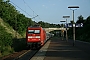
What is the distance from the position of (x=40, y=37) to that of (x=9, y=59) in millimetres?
12262

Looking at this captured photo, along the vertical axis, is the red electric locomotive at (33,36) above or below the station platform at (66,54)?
above

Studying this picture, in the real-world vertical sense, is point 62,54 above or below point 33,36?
below

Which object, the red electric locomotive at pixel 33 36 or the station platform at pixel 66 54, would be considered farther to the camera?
the red electric locomotive at pixel 33 36

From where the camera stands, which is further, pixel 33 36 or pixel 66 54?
pixel 33 36

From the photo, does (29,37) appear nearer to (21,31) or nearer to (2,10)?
(2,10)

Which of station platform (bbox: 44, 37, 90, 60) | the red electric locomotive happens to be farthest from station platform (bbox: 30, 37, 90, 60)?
the red electric locomotive

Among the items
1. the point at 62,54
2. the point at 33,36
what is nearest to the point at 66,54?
the point at 62,54

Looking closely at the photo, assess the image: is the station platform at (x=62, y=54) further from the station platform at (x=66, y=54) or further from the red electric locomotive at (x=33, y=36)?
the red electric locomotive at (x=33, y=36)

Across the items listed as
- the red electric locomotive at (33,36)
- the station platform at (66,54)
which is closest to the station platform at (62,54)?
the station platform at (66,54)

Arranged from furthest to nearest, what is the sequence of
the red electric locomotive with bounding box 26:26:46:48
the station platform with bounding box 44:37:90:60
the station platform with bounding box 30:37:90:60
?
the red electric locomotive with bounding box 26:26:46:48, the station platform with bounding box 30:37:90:60, the station platform with bounding box 44:37:90:60

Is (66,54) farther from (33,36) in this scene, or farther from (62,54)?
(33,36)

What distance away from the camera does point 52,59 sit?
57.4ft

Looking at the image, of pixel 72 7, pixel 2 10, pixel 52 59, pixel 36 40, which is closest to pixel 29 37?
pixel 36 40

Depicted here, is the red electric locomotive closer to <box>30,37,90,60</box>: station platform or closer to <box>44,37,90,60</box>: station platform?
<box>30,37,90,60</box>: station platform
